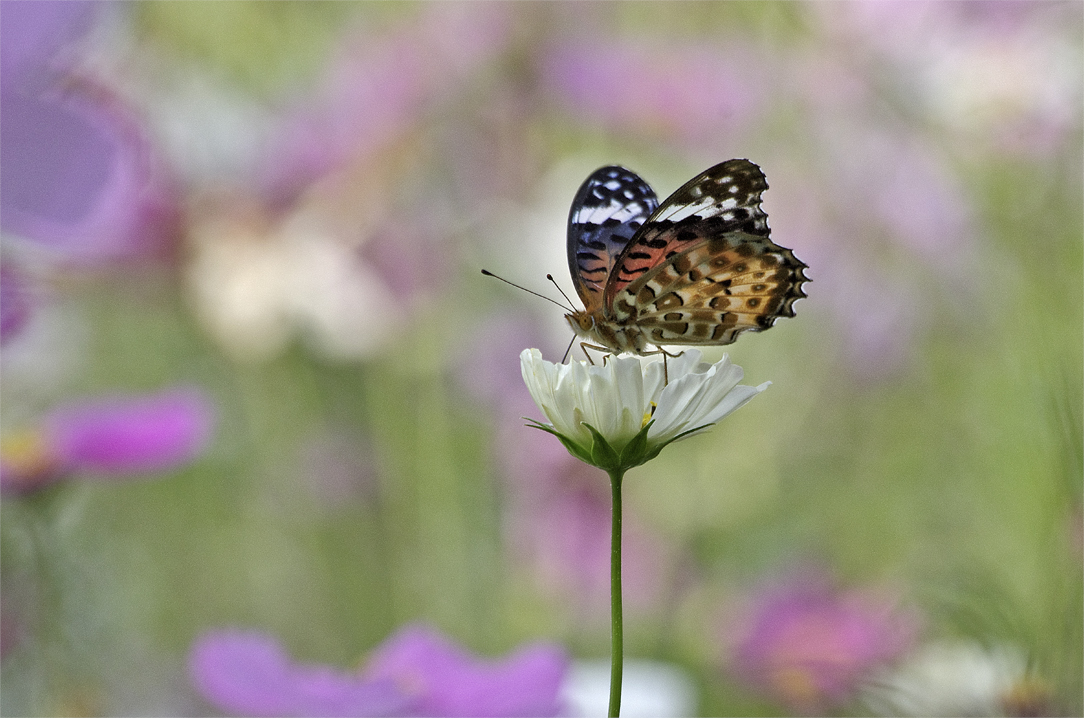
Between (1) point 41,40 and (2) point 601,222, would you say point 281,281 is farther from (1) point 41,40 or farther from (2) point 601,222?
(1) point 41,40

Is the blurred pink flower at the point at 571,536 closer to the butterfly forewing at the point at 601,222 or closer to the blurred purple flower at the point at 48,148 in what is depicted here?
the butterfly forewing at the point at 601,222

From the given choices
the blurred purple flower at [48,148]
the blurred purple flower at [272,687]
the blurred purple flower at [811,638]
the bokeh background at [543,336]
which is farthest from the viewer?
the bokeh background at [543,336]

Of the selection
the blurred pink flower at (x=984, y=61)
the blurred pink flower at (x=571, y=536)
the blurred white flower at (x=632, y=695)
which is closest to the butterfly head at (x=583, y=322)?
the blurred white flower at (x=632, y=695)

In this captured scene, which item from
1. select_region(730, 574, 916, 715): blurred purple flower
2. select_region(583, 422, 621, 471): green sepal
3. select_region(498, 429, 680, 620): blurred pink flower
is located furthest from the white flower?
select_region(498, 429, 680, 620): blurred pink flower

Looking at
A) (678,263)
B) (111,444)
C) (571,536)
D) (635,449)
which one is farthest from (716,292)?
(571,536)

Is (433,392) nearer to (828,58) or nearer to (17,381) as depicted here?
(17,381)

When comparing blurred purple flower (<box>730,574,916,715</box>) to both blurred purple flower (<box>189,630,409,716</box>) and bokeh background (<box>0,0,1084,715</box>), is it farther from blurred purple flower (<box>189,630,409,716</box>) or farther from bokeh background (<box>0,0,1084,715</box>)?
blurred purple flower (<box>189,630,409,716</box>)
